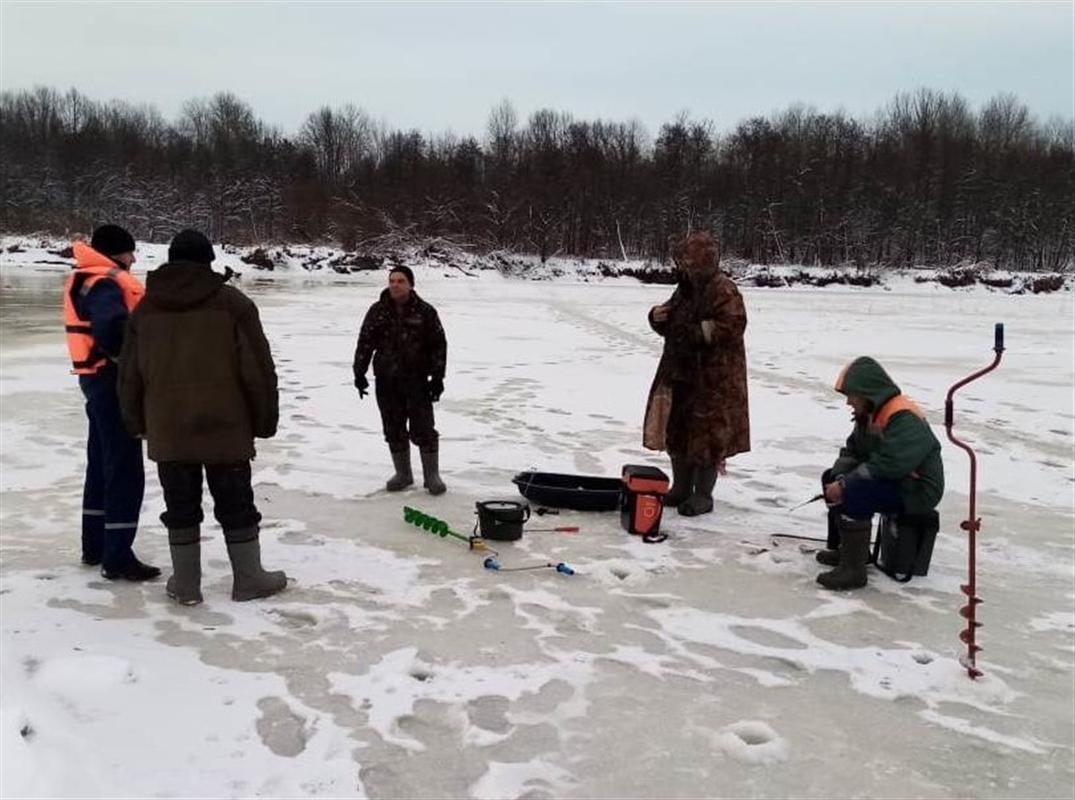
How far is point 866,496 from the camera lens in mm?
4688

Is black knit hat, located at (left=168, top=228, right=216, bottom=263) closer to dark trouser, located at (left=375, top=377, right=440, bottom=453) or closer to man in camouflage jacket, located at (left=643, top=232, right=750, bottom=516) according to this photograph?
dark trouser, located at (left=375, top=377, right=440, bottom=453)

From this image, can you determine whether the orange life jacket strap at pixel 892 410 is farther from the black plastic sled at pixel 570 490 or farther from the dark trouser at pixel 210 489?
the dark trouser at pixel 210 489

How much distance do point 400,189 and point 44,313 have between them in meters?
43.3

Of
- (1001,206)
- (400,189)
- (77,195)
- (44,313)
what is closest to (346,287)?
(44,313)

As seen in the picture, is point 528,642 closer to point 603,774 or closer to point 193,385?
point 603,774

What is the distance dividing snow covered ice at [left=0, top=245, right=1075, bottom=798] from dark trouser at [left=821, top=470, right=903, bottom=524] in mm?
467

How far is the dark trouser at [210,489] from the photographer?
4137mm

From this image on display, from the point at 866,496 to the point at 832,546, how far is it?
0.69 meters

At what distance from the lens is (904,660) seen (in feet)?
13.0

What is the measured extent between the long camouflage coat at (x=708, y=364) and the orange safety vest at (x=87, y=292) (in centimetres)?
329

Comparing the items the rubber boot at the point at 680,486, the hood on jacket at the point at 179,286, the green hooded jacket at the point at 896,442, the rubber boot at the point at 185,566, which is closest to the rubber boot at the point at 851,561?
the green hooded jacket at the point at 896,442

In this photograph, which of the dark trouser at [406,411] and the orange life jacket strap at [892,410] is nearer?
the orange life jacket strap at [892,410]

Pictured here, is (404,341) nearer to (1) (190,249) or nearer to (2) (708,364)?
(2) (708,364)

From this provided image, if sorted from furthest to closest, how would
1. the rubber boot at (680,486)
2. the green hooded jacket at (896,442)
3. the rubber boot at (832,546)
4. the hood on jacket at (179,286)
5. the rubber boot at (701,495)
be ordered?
the rubber boot at (680,486), the rubber boot at (701,495), the rubber boot at (832,546), the green hooded jacket at (896,442), the hood on jacket at (179,286)
